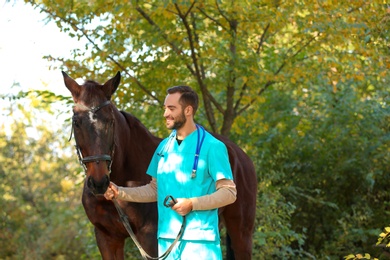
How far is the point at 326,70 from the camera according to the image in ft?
30.2

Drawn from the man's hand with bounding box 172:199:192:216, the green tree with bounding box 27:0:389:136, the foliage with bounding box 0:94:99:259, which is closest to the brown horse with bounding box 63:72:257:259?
the man's hand with bounding box 172:199:192:216

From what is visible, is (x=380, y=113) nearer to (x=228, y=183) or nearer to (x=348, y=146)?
(x=348, y=146)

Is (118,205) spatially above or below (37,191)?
above

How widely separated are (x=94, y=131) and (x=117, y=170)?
2.81ft

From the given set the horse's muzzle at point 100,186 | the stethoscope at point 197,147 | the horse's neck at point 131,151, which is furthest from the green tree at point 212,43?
the stethoscope at point 197,147

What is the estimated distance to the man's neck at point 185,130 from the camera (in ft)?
13.7

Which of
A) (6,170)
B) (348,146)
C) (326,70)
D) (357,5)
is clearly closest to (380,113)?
(348,146)

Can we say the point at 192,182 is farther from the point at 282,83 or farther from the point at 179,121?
the point at 282,83

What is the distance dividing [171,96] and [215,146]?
350mm

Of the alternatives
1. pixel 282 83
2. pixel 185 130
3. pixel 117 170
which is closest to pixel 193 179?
pixel 185 130

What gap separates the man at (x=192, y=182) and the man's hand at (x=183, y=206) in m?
0.01

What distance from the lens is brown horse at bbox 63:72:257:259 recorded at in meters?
4.92

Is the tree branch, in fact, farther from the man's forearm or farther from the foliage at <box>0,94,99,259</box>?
the man's forearm

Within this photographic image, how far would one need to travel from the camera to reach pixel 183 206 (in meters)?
3.95
